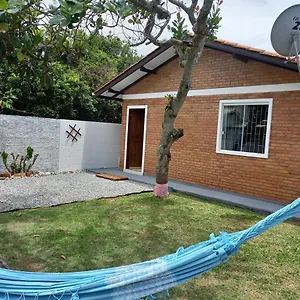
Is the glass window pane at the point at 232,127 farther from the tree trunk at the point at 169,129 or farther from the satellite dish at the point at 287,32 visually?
the satellite dish at the point at 287,32

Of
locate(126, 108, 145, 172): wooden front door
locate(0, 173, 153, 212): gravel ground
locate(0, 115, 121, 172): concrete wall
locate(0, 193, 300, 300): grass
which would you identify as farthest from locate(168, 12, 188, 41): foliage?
locate(0, 115, 121, 172): concrete wall

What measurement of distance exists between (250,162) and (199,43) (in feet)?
11.8

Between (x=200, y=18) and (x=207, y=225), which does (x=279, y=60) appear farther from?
(x=207, y=225)

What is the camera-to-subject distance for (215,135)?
895cm

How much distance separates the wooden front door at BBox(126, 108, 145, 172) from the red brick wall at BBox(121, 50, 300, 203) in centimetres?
111

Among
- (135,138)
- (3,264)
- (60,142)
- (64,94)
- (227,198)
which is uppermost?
(64,94)

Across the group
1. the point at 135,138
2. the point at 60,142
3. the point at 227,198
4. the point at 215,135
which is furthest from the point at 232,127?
the point at 60,142

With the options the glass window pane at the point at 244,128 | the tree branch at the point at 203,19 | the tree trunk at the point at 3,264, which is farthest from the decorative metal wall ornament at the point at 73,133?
the tree trunk at the point at 3,264

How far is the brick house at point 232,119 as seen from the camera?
7.48m

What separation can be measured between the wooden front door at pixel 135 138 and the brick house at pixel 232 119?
109cm

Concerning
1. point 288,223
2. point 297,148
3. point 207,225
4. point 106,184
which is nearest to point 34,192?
point 106,184

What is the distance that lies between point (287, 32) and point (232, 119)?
4528mm

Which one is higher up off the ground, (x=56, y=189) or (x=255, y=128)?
(x=255, y=128)

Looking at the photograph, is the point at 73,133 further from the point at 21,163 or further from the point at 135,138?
the point at 135,138
